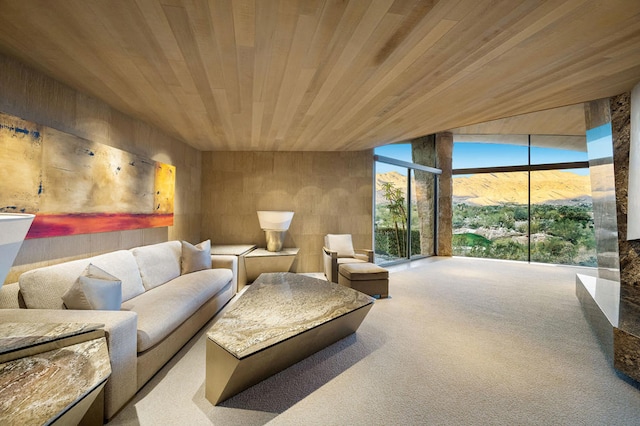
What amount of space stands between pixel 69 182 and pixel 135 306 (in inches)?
47.7

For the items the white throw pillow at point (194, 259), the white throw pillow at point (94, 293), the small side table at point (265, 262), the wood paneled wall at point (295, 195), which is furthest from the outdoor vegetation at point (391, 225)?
the white throw pillow at point (94, 293)

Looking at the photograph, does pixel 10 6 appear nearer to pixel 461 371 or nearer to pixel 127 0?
pixel 127 0

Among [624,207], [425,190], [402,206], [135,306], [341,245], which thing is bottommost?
[135,306]

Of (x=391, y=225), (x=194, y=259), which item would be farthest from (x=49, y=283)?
(x=391, y=225)

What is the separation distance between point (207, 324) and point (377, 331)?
1.80 m

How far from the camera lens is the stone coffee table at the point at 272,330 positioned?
1.50m

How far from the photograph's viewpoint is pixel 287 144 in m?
4.39

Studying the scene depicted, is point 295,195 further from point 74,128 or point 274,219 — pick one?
Result: point 74,128

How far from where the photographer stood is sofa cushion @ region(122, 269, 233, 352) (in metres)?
1.77

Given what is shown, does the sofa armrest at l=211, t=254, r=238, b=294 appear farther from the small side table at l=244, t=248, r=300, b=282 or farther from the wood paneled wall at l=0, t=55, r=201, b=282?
the wood paneled wall at l=0, t=55, r=201, b=282

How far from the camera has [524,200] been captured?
627 cm

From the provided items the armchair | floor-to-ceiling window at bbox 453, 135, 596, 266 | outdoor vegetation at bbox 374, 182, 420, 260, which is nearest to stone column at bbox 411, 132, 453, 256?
floor-to-ceiling window at bbox 453, 135, 596, 266

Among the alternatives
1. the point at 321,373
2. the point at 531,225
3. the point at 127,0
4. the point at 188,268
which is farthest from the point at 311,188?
the point at 531,225

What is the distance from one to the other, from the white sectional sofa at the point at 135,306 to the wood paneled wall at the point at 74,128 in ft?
0.73
